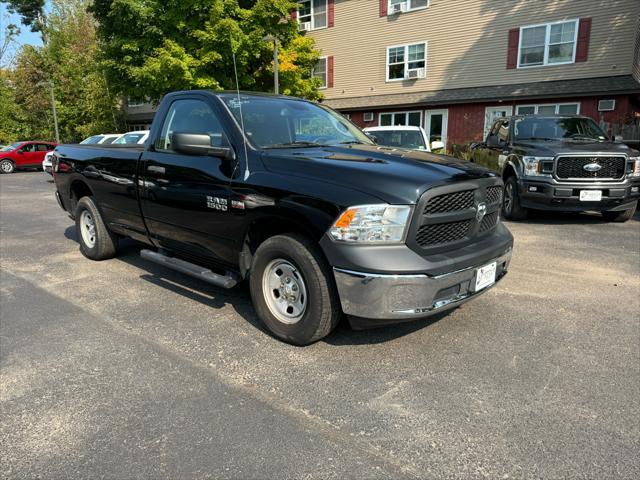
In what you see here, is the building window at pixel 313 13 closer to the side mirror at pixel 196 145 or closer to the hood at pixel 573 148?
the hood at pixel 573 148

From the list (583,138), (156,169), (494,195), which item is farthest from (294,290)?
(583,138)

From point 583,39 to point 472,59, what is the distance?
158 inches

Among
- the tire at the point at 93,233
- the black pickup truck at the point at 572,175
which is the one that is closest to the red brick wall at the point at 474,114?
the black pickup truck at the point at 572,175

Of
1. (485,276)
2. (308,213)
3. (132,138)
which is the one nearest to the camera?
(308,213)

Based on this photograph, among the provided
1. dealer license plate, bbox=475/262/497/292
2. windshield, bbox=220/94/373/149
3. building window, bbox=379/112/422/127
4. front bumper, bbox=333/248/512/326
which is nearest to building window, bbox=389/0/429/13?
building window, bbox=379/112/422/127

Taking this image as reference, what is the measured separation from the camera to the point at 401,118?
2144cm

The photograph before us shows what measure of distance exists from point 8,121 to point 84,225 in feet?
123

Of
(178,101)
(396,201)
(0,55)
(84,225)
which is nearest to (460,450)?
(396,201)

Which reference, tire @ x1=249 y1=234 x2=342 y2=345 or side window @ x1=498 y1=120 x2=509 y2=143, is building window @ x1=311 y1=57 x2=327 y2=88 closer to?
side window @ x1=498 y1=120 x2=509 y2=143

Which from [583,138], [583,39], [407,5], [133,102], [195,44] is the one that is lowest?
[583,138]

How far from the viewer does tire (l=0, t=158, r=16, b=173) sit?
2420 centimetres

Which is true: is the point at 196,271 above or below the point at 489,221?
below

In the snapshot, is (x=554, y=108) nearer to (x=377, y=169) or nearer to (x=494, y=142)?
(x=494, y=142)

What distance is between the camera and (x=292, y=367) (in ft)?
10.4
